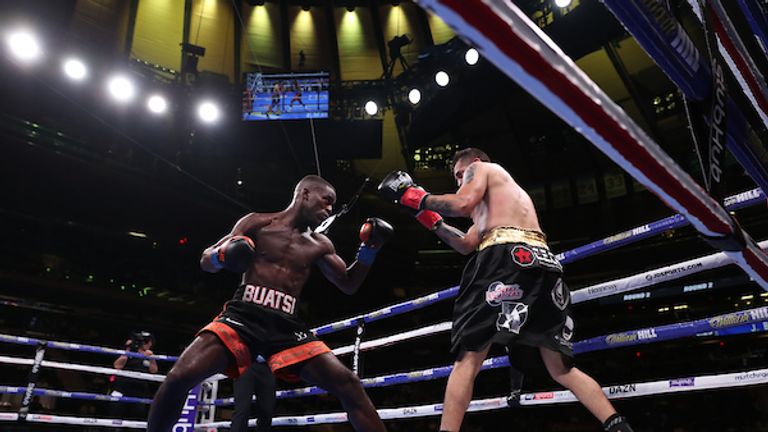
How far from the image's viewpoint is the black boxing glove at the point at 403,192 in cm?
209

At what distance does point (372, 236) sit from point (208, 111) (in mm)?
8111

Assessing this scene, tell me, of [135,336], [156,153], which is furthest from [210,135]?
[135,336]

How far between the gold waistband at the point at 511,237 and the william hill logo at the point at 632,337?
475mm

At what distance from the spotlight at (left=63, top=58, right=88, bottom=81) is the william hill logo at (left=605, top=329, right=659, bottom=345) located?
389 inches

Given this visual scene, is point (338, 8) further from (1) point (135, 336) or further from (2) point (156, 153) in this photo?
(1) point (135, 336)

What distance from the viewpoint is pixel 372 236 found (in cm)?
296

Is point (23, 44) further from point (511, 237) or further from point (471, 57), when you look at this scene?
point (511, 237)

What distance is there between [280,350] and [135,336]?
140 inches

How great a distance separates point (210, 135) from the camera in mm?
10984

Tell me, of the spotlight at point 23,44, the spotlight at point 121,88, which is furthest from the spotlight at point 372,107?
the spotlight at point 23,44

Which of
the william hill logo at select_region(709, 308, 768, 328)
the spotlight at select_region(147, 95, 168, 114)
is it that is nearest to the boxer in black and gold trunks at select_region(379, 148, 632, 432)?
the william hill logo at select_region(709, 308, 768, 328)

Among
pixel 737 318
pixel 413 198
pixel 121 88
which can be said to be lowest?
pixel 737 318

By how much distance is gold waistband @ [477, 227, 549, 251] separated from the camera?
83.5 inches

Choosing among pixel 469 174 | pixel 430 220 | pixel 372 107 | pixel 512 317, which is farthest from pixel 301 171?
pixel 512 317
